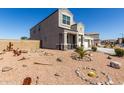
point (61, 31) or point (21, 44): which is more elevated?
point (61, 31)

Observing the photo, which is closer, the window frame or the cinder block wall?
the window frame

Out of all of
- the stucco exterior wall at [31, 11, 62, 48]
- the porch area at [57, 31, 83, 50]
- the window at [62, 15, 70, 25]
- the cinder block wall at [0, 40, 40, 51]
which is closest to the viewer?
the porch area at [57, 31, 83, 50]

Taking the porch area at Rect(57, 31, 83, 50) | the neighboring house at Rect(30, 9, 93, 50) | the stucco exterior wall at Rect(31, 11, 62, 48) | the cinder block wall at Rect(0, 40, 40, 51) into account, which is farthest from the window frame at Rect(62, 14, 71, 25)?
the cinder block wall at Rect(0, 40, 40, 51)

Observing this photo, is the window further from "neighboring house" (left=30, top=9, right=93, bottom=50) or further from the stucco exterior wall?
the stucco exterior wall

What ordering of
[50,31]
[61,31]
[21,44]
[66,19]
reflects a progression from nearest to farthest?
[61,31], [66,19], [50,31], [21,44]

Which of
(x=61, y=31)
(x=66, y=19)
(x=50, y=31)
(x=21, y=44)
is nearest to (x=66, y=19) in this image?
(x=66, y=19)

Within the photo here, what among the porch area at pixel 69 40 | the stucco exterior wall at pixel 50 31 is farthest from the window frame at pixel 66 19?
the porch area at pixel 69 40

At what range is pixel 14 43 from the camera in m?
17.4

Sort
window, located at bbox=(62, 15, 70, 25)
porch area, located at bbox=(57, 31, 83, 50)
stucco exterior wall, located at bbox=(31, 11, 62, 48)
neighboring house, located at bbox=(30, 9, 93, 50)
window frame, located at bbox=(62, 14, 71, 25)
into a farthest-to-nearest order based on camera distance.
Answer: window, located at bbox=(62, 15, 70, 25) → window frame, located at bbox=(62, 14, 71, 25) → stucco exterior wall, located at bbox=(31, 11, 62, 48) → neighboring house, located at bbox=(30, 9, 93, 50) → porch area, located at bbox=(57, 31, 83, 50)

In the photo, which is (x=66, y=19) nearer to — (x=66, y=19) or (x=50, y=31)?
(x=66, y=19)
